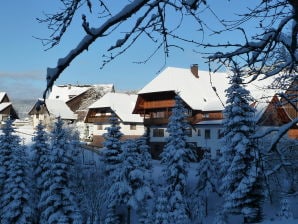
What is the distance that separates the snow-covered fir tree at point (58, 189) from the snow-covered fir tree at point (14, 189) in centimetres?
124

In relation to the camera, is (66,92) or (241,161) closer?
(241,161)

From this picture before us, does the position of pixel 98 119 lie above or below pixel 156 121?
above

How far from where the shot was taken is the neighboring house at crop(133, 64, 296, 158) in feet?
157

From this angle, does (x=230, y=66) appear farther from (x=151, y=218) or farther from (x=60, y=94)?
(x=60, y=94)

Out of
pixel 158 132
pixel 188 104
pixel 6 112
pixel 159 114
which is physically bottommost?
pixel 158 132

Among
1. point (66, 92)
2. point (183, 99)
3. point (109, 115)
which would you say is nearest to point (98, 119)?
point (109, 115)

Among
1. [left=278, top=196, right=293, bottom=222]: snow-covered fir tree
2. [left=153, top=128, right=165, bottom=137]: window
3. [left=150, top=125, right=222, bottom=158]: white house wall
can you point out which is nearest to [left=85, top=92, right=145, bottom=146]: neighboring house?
[left=153, top=128, right=165, bottom=137]: window

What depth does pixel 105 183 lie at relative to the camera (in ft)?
109

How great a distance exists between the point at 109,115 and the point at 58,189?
31.7 m

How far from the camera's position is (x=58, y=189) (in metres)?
30.3

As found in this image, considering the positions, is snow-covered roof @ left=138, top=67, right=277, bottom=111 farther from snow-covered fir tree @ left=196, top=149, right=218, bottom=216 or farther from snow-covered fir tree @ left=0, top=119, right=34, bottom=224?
snow-covered fir tree @ left=0, top=119, right=34, bottom=224

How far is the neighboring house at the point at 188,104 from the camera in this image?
4778 cm

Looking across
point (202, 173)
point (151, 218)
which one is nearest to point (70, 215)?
point (151, 218)

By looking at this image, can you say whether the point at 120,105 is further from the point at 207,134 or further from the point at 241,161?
the point at 241,161
